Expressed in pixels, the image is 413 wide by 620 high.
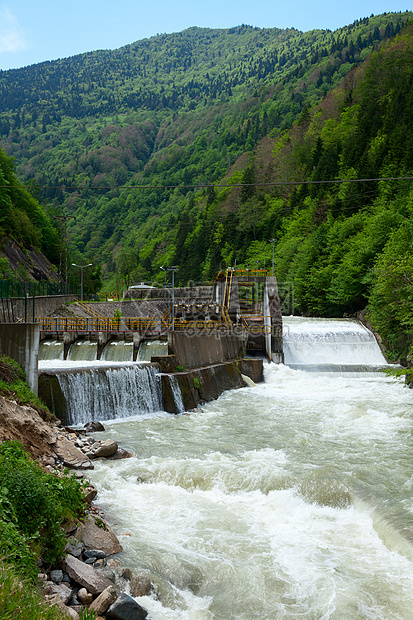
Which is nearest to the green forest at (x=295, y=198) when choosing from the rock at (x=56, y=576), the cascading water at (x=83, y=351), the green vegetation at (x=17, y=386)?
the green vegetation at (x=17, y=386)

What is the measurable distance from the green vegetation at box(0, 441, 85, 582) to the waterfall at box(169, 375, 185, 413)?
10726 millimetres

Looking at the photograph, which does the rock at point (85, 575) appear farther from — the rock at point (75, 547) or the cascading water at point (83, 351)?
the cascading water at point (83, 351)

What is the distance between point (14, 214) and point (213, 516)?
52.3m

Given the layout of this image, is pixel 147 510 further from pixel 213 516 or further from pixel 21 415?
pixel 21 415

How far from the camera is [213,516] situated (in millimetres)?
9539

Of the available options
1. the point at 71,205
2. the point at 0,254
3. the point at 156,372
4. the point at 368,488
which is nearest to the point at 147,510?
the point at 368,488

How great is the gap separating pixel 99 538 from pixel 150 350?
19719 millimetres

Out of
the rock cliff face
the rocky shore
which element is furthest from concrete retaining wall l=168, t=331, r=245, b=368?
the rock cliff face

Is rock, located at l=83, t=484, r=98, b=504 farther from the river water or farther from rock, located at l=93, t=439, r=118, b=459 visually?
rock, located at l=93, t=439, r=118, b=459

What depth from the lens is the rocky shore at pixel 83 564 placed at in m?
6.09

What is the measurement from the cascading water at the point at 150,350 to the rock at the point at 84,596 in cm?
2061

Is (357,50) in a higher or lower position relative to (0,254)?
higher

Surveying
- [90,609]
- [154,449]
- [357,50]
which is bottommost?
[154,449]

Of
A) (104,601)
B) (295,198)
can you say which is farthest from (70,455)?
(295,198)
